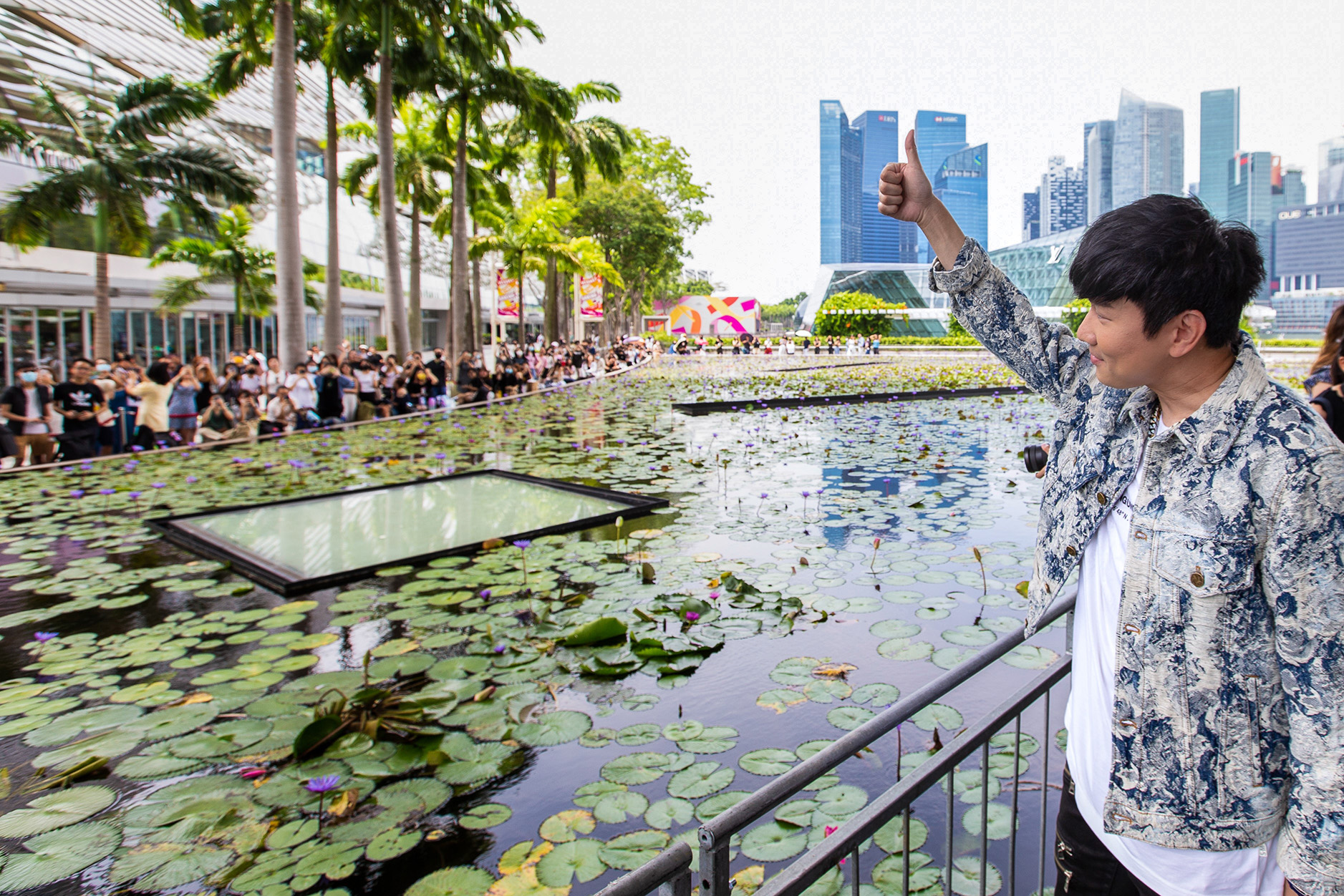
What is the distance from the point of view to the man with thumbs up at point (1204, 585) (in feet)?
3.54

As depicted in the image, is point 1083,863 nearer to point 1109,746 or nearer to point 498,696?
point 1109,746

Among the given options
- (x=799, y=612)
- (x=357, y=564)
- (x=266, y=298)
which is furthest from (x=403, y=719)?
(x=266, y=298)

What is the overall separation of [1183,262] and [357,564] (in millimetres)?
4942

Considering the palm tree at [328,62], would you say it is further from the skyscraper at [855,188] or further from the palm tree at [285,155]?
the skyscraper at [855,188]

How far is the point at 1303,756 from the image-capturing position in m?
1.10

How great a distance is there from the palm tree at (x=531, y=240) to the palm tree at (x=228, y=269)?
23.0 ft

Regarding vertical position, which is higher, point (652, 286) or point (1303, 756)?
point (652, 286)

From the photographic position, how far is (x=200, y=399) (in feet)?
36.8

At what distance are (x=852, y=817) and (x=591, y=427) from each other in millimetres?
11011

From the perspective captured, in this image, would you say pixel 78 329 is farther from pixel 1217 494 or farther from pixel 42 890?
pixel 1217 494

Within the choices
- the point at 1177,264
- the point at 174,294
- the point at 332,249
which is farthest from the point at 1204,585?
the point at 174,294

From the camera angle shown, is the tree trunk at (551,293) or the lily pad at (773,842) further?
the tree trunk at (551,293)

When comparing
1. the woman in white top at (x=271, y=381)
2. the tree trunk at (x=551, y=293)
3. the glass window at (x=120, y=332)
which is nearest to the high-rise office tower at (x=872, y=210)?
the tree trunk at (x=551, y=293)

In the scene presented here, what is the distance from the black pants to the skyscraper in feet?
565
